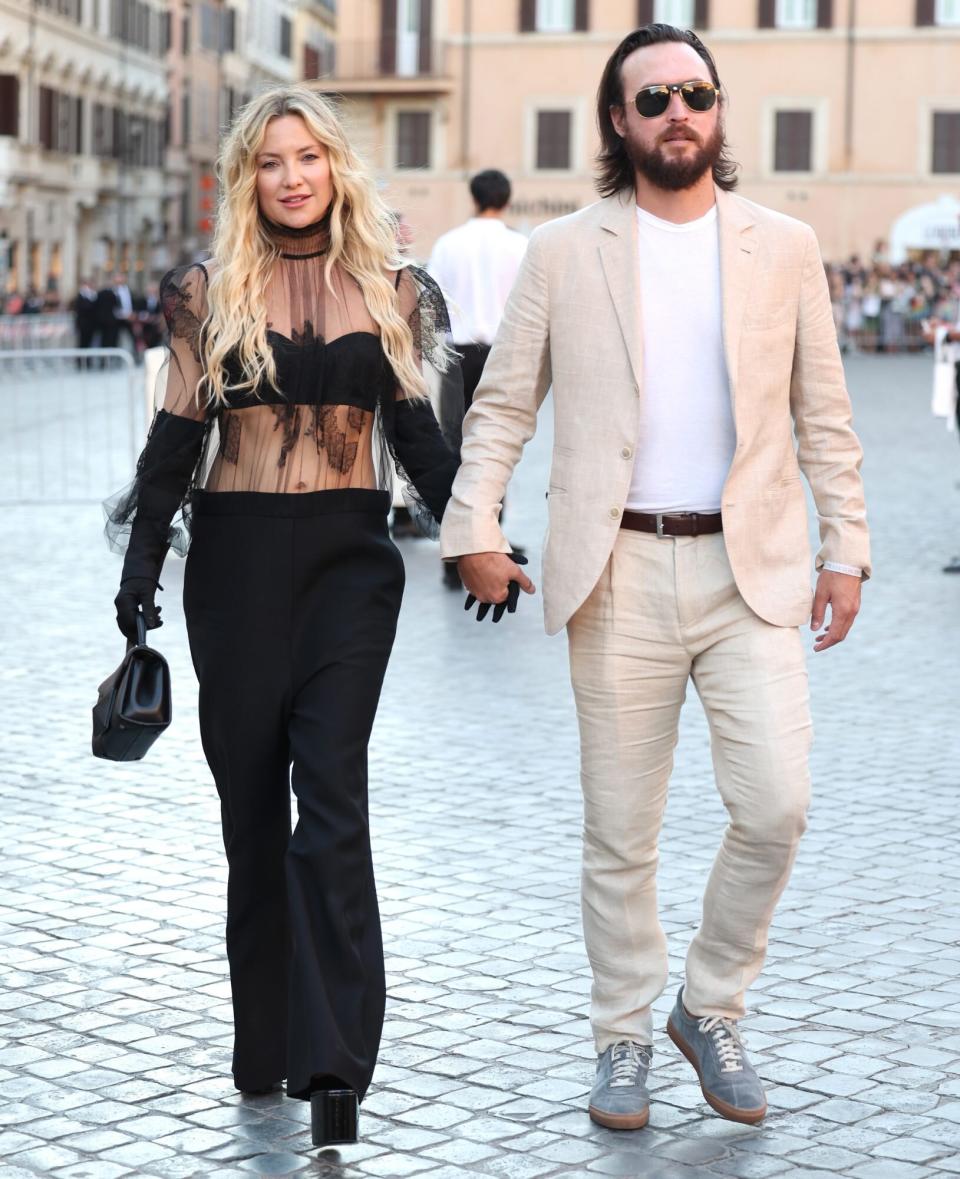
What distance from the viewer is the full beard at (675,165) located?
4164 millimetres

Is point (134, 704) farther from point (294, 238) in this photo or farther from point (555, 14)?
point (555, 14)

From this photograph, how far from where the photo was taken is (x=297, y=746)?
411 centimetres

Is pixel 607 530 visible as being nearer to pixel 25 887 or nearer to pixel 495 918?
pixel 495 918

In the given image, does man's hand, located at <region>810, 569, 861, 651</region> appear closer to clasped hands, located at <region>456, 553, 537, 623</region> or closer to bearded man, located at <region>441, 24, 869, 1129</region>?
bearded man, located at <region>441, 24, 869, 1129</region>

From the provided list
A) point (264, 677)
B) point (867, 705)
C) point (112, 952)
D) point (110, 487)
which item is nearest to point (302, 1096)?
point (264, 677)

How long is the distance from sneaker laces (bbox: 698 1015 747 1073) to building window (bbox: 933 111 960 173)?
4949 centimetres

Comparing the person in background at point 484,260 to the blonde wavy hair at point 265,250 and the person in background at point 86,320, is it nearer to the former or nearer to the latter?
the blonde wavy hair at point 265,250

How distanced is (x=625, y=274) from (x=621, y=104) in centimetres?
37

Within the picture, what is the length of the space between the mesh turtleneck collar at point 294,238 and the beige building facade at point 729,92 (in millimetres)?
46345

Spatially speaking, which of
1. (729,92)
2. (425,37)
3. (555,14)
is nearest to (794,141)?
(729,92)

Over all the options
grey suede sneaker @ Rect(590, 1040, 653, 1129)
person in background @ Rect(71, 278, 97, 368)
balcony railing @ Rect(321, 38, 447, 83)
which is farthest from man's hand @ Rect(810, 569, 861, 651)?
balcony railing @ Rect(321, 38, 447, 83)

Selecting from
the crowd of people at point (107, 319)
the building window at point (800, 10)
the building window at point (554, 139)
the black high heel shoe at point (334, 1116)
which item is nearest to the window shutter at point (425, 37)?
the building window at point (554, 139)

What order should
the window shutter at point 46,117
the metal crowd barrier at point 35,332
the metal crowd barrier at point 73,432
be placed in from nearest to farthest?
the metal crowd barrier at point 73,432, the metal crowd barrier at point 35,332, the window shutter at point 46,117

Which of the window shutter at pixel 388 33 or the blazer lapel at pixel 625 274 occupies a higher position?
the window shutter at pixel 388 33
